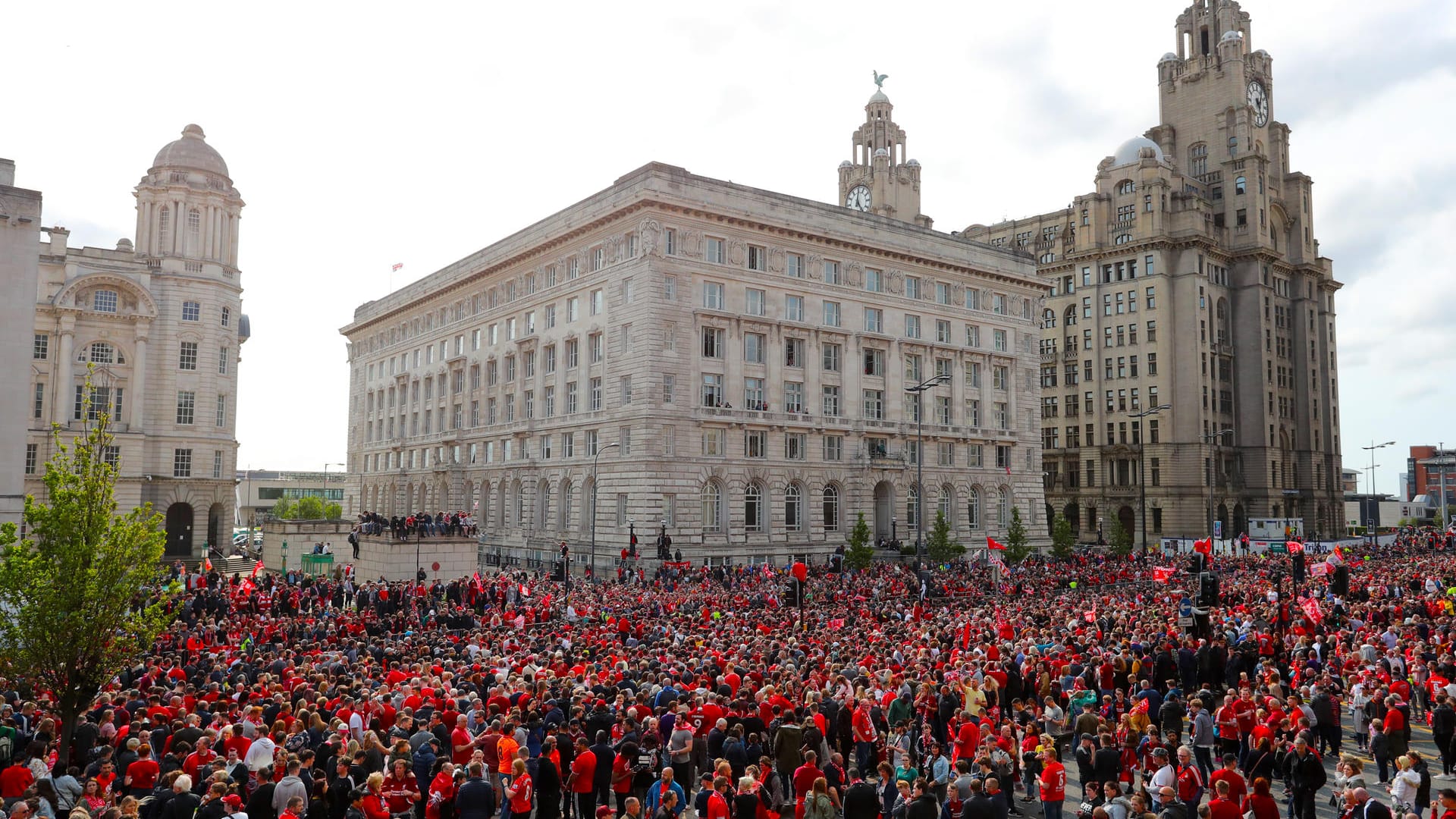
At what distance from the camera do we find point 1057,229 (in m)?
97.5

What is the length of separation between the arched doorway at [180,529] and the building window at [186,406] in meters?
5.47

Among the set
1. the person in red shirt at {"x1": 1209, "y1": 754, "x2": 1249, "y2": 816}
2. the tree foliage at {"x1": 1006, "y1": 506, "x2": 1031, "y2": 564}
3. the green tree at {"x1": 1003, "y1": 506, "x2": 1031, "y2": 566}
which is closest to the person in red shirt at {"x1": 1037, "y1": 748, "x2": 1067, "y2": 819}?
the person in red shirt at {"x1": 1209, "y1": 754, "x2": 1249, "y2": 816}

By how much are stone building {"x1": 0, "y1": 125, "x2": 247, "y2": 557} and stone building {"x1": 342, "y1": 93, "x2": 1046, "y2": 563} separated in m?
16.5

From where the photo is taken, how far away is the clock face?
9525 cm

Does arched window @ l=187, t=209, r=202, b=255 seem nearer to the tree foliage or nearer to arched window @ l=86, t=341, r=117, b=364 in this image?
arched window @ l=86, t=341, r=117, b=364

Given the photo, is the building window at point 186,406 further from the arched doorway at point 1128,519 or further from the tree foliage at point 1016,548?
the arched doorway at point 1128,519

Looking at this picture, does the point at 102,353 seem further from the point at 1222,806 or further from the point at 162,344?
the point at 1222,806

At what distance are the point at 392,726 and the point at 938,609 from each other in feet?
82.0

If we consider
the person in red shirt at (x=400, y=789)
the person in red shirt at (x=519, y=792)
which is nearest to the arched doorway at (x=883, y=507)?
the person in red shirt at (x=519, y=792)

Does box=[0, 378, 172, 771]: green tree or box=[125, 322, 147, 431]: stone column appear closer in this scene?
box=[0, 378, 172, 771]: green tree

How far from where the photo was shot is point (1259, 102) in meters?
96.8

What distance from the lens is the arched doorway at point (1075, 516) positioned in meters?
92.6

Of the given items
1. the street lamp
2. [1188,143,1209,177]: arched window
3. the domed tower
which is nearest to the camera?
the street lamp

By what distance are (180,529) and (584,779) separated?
201 feet
